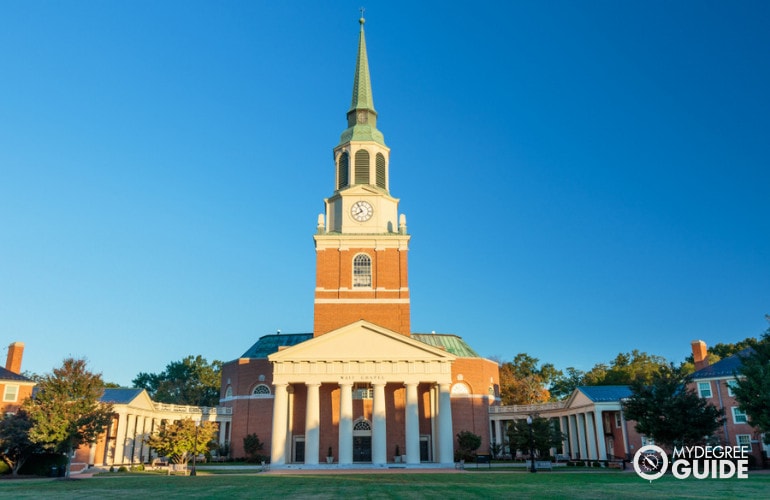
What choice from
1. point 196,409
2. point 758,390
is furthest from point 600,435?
point 196,409

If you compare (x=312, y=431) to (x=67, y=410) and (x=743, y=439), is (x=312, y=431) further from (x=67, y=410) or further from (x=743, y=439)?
(x=743, y=439)

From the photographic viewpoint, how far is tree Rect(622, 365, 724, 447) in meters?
36.2

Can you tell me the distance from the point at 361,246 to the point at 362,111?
46.4 ft

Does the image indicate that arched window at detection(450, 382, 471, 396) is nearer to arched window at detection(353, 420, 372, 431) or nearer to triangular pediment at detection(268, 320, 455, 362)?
arched window at detection(353, 420, 372, 431)

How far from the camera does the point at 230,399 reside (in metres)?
59.3

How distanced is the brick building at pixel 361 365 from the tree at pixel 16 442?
16023 millimetres

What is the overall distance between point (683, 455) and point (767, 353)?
8906mm

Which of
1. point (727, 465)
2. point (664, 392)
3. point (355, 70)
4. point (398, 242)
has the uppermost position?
point (355, 70)

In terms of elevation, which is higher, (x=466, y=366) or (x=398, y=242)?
(x=398, y=242)

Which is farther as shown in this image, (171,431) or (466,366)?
(466,366)

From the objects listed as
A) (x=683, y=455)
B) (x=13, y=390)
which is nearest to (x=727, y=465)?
(x=683, y=455)

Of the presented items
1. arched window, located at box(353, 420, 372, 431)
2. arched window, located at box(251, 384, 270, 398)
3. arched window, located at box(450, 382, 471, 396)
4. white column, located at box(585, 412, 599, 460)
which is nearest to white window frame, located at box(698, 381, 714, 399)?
white column, located at box(585, 412, 599, 460)

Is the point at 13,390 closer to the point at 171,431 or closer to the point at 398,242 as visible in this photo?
the point at 171,431

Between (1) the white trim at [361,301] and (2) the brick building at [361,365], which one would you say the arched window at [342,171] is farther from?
(1) the white trim at [361,301]
